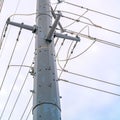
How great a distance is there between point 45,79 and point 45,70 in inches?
9.5

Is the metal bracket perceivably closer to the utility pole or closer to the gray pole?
the utility pole

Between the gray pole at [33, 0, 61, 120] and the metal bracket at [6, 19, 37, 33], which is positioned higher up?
the metal bracket at [6, 19, 37, 33]

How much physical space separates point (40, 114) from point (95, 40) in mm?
3634

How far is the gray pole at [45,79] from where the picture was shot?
5.15 m

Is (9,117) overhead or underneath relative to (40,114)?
overhead

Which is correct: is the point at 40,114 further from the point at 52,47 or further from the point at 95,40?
the point at 95,40

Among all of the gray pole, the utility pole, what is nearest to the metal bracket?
the utility pole

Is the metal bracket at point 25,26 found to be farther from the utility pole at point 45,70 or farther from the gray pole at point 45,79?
the gray pole at point 45,79

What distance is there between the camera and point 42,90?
542 cm

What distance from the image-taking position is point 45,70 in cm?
574

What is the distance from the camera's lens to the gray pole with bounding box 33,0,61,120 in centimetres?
515

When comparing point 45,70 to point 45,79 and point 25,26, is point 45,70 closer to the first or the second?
point 45,79

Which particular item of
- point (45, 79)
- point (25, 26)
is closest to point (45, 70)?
point (45, 79)

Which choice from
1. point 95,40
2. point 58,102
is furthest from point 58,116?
point 95,40
